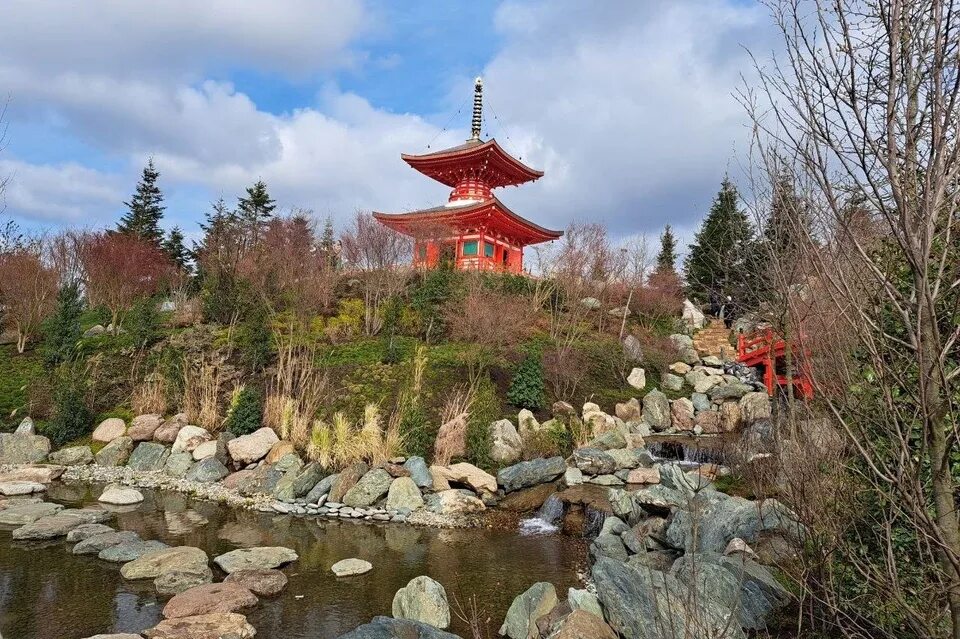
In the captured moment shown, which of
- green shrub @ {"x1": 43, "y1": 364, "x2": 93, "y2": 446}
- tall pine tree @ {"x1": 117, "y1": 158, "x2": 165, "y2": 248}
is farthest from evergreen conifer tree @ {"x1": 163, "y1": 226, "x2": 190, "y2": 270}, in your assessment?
green shrub @ {"x1": 43, "y1": 364, "x2": 93, "y2": 446}

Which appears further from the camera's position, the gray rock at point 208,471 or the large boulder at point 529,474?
the gray rock at point 208,471

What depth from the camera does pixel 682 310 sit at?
24.6m

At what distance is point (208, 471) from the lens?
10758mm

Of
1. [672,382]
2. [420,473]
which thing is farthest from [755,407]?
[420,473]

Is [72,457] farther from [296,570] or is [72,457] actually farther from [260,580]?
[260,580]

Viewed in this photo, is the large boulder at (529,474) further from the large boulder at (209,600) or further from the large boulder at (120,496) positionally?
the large boulder at (120,496)

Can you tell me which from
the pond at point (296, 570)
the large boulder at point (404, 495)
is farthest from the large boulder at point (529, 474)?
the pond at point (296, 570)

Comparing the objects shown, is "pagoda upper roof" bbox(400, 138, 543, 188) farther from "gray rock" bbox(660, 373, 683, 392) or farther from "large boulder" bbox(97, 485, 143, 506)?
"large boulder" bbox(97, 485, 143, 506)

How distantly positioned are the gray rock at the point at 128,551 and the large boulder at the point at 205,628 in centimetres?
204

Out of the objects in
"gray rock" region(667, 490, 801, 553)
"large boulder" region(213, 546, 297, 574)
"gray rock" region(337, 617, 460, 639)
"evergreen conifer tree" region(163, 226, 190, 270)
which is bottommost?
"large boulder" region(213, 546, 297, 574)

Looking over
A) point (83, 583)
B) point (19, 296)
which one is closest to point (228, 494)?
point (83, 583)

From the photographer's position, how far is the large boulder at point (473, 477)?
389 inches

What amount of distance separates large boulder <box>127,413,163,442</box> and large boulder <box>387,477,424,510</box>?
6372 millimetres

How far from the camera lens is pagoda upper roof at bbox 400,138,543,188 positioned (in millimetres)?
23594
